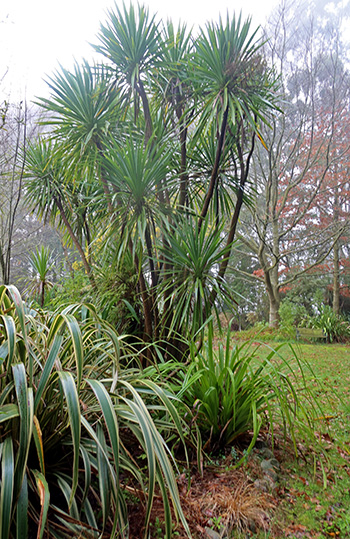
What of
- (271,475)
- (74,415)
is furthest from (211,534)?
(74,415)

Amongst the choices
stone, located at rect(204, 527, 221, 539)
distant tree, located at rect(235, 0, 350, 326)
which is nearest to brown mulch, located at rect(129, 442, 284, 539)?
stone, located at rect(204, 527, 221, 539)

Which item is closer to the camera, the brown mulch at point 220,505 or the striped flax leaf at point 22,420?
the striped flax leaf at point 22,420

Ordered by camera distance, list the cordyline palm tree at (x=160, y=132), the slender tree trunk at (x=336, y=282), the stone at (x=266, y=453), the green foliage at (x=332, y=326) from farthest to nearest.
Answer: the slender tree trunk at (x=336, y=282)
the green foliage at (x=332, y=326)
the cordyline palm tree at (x=160, y=132)
the stone at (x=266, y=453)

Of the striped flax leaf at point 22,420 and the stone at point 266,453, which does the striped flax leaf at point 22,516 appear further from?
the stone at point 266,453

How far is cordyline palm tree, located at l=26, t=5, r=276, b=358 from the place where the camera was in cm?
258

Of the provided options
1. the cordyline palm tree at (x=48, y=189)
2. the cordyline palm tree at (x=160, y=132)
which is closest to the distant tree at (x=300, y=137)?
the cordyline palm tree at (x=48, y=189)

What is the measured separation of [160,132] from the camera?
10.2ft

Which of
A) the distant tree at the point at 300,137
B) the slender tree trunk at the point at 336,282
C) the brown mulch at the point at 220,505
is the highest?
the distant tree at the point at 300,137

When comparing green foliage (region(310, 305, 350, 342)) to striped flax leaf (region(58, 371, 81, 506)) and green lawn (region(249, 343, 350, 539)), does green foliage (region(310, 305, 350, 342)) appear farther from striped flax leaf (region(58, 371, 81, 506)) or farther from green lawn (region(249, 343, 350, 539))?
striped flax leaf (region(58, 371, 81, 506))

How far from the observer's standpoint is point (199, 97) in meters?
3.06

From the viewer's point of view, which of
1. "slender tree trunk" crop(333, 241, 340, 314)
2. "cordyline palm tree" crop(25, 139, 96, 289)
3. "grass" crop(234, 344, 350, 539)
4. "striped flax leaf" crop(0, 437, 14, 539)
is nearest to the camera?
"striped flax leaf" crop(0, 437, 14, 539)

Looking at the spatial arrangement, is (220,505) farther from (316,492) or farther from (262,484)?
(316,492)

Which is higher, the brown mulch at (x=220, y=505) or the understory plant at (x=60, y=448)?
the understory plant at (x=60, y=448)

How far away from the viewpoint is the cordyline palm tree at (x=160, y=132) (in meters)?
2.58
